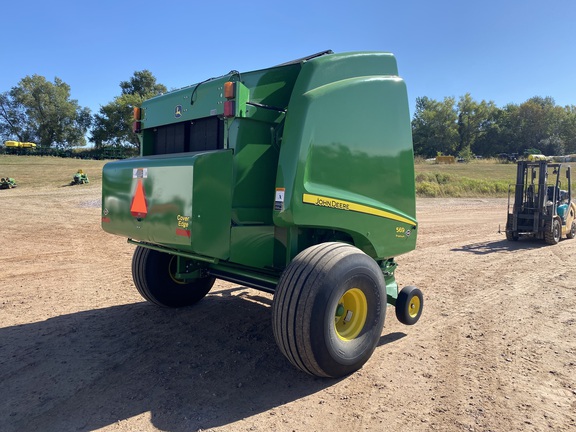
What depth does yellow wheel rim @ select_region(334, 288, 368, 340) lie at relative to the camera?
3916mm

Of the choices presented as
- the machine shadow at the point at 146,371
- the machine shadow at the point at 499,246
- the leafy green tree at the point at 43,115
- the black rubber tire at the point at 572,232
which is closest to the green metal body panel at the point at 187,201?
the machine shadow at the point at 146,371

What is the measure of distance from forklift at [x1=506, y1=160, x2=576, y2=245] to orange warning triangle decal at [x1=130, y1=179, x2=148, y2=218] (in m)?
11.7

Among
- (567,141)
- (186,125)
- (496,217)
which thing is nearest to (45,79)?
(496,217)

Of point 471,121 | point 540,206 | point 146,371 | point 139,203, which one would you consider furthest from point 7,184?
point 471,121

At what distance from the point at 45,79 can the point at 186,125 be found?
79.9 meters

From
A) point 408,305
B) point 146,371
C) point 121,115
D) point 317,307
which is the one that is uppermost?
point 121,115

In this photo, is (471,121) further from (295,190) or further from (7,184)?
(295,190)

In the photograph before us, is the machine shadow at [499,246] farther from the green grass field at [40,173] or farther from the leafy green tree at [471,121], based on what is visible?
the leafy green tree at [471,121]

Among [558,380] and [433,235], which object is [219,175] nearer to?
[558,380]

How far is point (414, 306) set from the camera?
4949mm

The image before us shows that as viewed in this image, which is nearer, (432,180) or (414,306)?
(414,306)

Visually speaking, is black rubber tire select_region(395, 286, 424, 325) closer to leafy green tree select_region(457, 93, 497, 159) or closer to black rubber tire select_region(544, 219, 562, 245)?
black rubber tire select_region(544, 219, 562, 245)

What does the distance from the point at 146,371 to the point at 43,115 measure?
78.6 metres

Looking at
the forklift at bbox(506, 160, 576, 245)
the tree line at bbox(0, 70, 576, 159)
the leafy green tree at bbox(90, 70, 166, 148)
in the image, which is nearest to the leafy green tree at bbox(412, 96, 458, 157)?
the tree line at bbox(0, 70, 576, 159)
